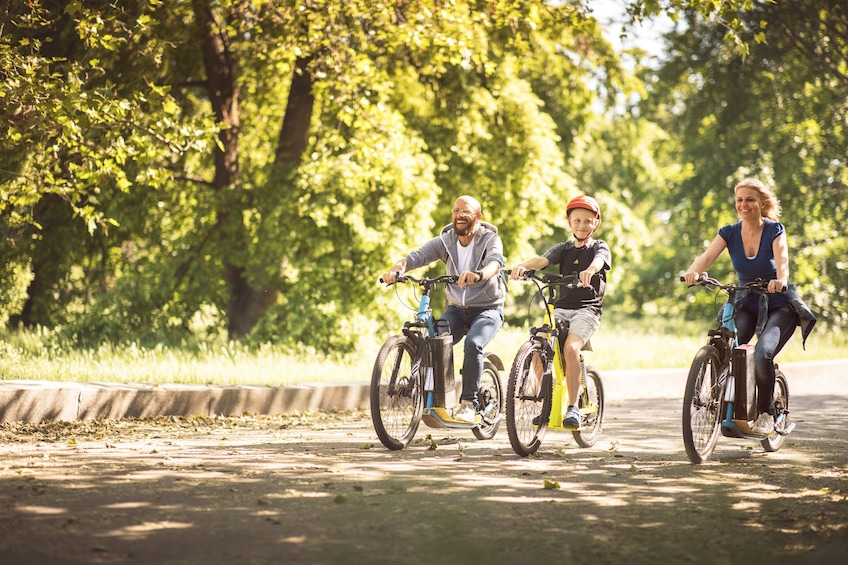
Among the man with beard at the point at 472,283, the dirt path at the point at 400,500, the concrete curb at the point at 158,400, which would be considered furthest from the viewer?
the concrete curb at the point at 158,400

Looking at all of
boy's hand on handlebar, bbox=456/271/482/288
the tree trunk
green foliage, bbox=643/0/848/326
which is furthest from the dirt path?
green foliage, bbox=643/0/848/326

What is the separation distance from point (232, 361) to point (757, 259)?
7.69m

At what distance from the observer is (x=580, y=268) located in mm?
8406

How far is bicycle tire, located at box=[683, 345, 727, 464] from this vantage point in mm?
7555

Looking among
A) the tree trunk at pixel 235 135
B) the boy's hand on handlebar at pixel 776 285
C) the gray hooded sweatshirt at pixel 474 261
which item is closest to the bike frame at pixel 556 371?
the gray hooded sweatshirt at pixel 474 261

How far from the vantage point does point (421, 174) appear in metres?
16.8

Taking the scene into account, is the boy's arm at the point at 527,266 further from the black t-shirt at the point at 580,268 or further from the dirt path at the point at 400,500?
the dirt path at the point at 400,500

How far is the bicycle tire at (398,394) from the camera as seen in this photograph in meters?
8.02

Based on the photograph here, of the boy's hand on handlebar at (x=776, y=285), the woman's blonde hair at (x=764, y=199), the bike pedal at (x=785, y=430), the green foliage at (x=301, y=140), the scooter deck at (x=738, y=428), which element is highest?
the green foliage at (x=301, y=140)

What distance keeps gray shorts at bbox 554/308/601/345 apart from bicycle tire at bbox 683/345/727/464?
839 mm

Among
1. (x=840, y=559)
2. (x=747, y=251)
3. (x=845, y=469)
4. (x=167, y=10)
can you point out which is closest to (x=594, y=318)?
(x=747, y=251)

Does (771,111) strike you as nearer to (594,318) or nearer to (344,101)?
(344,101)

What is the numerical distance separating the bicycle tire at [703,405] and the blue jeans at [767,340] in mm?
330

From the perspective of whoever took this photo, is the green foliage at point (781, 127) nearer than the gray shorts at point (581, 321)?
No
